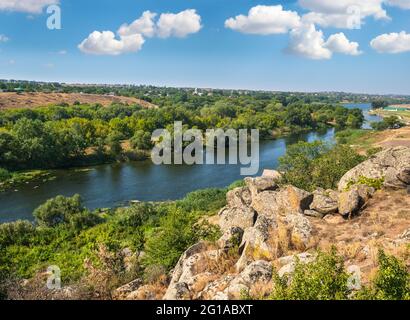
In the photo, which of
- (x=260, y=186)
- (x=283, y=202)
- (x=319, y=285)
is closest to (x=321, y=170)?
(x=260, y=186)

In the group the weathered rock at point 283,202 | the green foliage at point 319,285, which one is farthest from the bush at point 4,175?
the green foliage at point 319,285

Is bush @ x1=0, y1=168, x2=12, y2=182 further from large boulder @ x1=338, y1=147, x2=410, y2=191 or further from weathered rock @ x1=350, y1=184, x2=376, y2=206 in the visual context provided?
weathered rock @ x1=350, y1=184, x2=376, y2=206

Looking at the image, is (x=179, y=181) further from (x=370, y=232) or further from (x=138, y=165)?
(x=370, y=232)

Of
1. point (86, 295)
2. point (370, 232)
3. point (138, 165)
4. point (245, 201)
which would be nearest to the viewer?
point (86, 295)

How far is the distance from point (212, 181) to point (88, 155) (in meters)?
22.0

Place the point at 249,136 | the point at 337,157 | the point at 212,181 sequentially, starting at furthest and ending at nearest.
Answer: the point at 249,136 < the point at 212,181 < the point at 337,157

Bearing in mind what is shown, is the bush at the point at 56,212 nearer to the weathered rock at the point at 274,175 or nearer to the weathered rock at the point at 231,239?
the weathered rock at the point at 274,175

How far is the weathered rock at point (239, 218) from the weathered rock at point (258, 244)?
3397mm

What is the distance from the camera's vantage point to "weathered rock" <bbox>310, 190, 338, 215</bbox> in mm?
15867

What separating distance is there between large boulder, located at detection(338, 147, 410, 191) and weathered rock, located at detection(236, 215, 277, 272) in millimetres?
7988

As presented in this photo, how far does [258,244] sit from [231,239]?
1.82 metres

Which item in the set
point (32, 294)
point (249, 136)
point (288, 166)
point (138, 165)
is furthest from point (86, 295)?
point (249, 136)

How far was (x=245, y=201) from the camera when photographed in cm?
2158

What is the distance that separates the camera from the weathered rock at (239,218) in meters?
16.8
